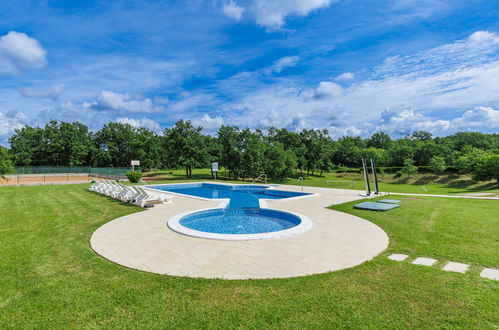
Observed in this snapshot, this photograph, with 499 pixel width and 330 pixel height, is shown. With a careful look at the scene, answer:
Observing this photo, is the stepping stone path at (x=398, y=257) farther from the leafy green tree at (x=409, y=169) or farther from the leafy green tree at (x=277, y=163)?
the leafy green tree at (x=409, y=169)

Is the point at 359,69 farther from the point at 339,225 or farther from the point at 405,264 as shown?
the point at 405,264

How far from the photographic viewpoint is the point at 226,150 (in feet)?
90.8

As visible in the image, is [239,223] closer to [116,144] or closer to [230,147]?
[230,147]

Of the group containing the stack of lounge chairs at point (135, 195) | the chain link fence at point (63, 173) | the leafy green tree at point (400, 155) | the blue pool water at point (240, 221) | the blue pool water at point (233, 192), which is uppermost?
the leafy green tree at point (400, 155)

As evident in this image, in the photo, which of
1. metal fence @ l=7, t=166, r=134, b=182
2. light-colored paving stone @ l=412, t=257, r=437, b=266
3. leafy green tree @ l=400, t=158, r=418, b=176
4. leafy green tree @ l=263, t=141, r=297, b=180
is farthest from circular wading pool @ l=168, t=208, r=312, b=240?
leafy green tree @ l=400, t=158, r=418, b=176

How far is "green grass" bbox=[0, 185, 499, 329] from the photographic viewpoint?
2857 millimetres

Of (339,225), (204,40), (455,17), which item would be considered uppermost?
(204,40)

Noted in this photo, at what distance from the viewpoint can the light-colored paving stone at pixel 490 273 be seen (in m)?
3.86

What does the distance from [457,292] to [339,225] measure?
13.1 feet

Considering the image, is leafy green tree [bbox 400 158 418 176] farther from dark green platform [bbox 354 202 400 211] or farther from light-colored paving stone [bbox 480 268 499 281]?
light-colored paving stone [bbox 480 268 499 281]

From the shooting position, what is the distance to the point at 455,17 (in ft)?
35.4

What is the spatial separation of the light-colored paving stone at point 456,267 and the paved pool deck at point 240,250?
1.17 m

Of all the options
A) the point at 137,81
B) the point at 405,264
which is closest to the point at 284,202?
the point at 405,264

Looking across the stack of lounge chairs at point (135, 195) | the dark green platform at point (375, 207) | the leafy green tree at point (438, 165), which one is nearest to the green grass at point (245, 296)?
the dark green platform at point (375, 207)
